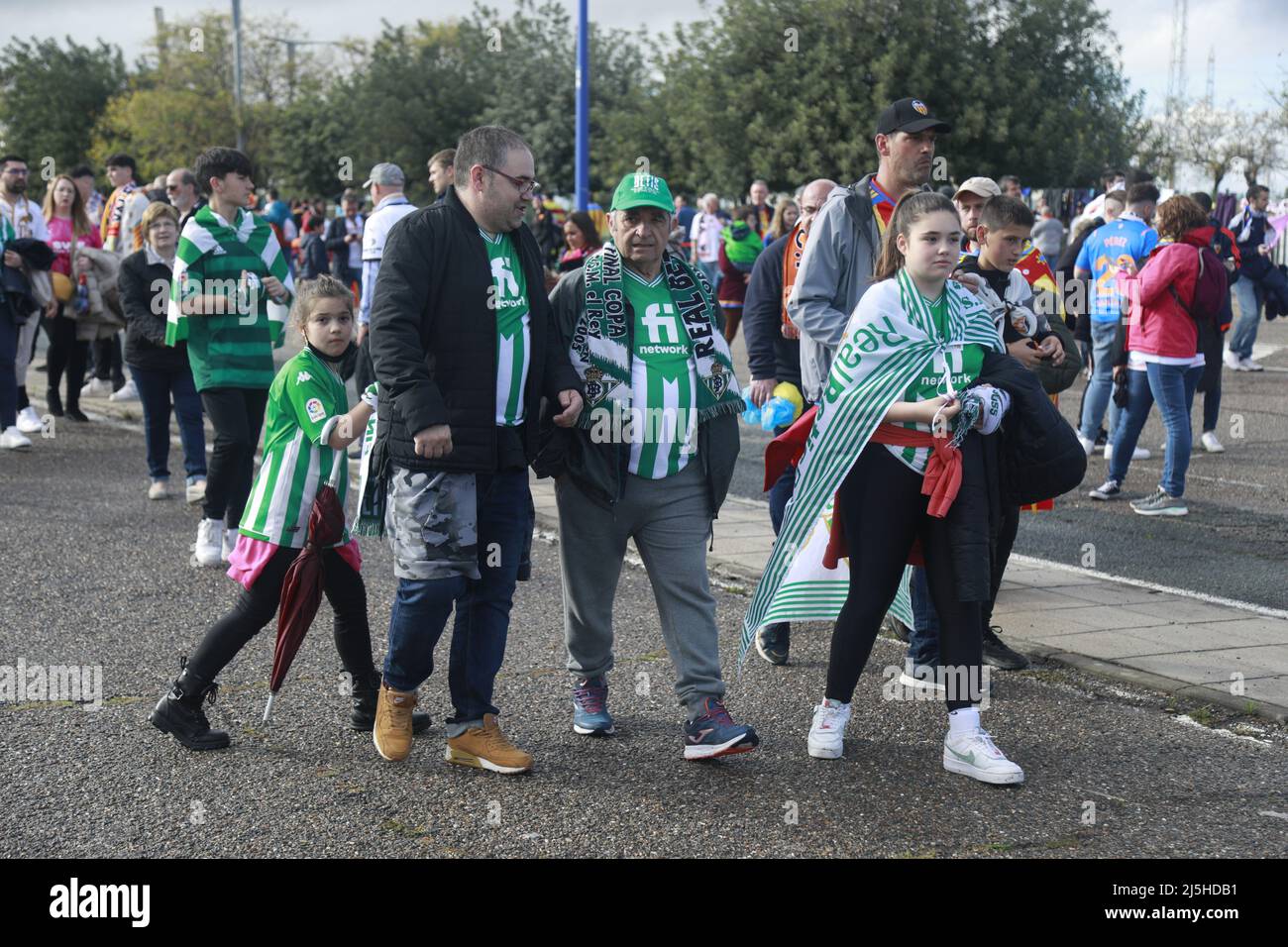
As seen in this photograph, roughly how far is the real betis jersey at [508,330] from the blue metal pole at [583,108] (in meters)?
18.2

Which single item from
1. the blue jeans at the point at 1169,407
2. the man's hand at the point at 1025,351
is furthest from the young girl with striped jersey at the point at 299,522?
the blue jeans at the point at 1169,407

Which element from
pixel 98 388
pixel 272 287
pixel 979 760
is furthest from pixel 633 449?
pixel 98 388

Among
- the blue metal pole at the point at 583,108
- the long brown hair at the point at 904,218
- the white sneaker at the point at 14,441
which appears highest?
the blue metal pole at the point at 583,108

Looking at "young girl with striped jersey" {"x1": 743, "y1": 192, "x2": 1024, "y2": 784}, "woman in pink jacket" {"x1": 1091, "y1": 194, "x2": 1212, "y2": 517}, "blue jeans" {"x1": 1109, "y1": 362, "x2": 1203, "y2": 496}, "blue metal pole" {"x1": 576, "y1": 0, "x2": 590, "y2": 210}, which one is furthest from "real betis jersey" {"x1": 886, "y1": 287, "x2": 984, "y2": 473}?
"blue metal pole" {"x1": 576, "y1": 0, "x2": 590, "y2": 210}

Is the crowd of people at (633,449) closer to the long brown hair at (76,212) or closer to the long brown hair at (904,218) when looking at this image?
the long brown hair at (904,218)

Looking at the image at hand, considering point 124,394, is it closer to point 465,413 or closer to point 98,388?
point 98,388

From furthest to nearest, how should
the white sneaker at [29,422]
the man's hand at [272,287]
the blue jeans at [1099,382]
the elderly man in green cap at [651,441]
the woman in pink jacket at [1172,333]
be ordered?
the white sneaker at [29,422] < the blue jeans at [1099,382] < the woman in pink jacket at [1172,333] < the man's hand at [272,287] < the elderly man in green cap at [651,441]

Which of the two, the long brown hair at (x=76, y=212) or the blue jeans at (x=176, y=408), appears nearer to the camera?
the blue jeans at (x=176, y=408)

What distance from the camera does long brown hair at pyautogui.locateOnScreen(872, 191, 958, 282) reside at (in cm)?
471

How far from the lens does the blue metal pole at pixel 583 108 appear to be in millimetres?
22109

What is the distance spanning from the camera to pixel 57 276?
12023 mm

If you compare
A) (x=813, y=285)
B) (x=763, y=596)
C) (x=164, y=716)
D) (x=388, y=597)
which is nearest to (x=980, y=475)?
(x=763, y=596)

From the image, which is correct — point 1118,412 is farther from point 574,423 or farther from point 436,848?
point 436,848

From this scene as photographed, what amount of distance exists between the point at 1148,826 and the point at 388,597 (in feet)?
12.4
